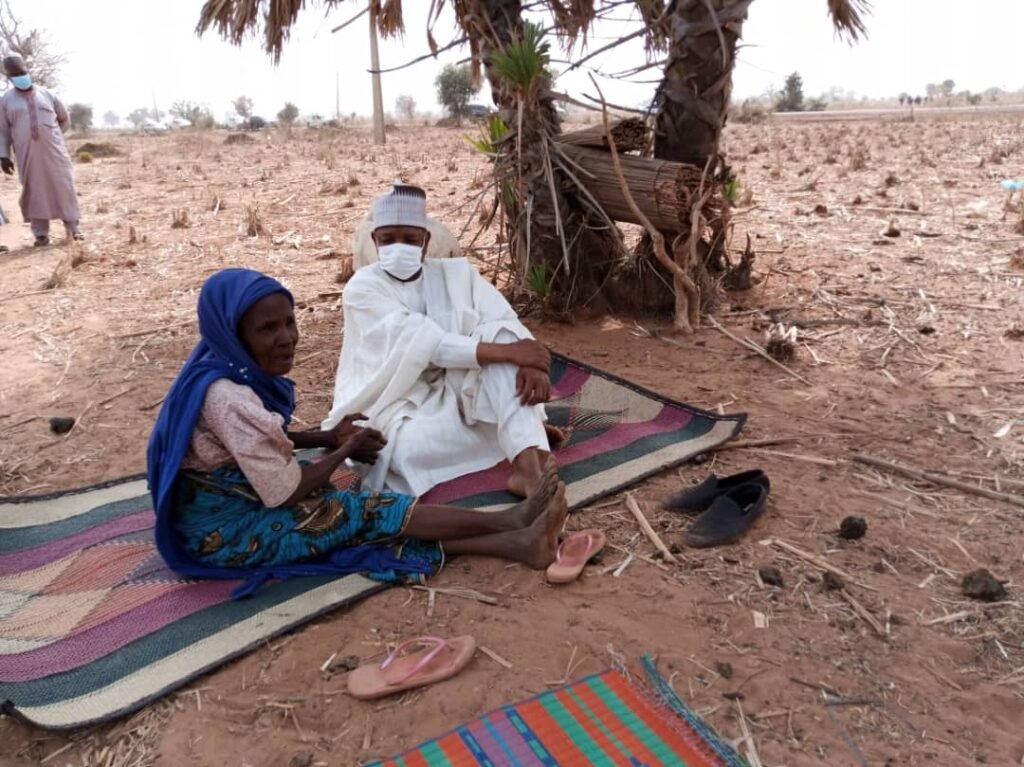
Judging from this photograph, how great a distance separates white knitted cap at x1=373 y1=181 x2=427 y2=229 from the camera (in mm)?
3334

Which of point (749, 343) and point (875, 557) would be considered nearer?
point (875, 557)

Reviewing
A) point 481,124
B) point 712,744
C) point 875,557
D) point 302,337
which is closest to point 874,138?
point 481,124

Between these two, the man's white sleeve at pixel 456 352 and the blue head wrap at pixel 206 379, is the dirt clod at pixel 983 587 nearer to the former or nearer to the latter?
the man's white sleeve at pixel 456 352

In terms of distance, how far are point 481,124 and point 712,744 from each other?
503 cm

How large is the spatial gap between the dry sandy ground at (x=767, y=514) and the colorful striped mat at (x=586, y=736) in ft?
0.27

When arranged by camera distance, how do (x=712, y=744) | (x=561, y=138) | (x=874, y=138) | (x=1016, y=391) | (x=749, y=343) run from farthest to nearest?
(x=874, y=138) < (x=561, y=138) < (x=749, y=343) < (x=1016, y=391) < (x=712, y=744)

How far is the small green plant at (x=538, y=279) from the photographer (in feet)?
17.6

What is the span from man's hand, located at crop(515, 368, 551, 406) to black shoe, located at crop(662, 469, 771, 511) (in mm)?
669

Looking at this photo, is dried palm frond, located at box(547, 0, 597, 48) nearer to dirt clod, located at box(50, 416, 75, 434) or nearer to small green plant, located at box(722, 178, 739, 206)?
small green plant, located at box(722, 178, 739, 206)

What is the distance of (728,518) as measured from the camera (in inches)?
114

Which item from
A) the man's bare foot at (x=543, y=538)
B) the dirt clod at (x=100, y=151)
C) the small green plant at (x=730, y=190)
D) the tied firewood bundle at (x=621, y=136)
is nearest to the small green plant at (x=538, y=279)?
the tied firewood bundle at (x=621, y=136)

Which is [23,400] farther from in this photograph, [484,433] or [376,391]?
[484,433]

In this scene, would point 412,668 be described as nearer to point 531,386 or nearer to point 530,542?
point 530,542

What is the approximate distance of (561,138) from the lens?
211 inches
